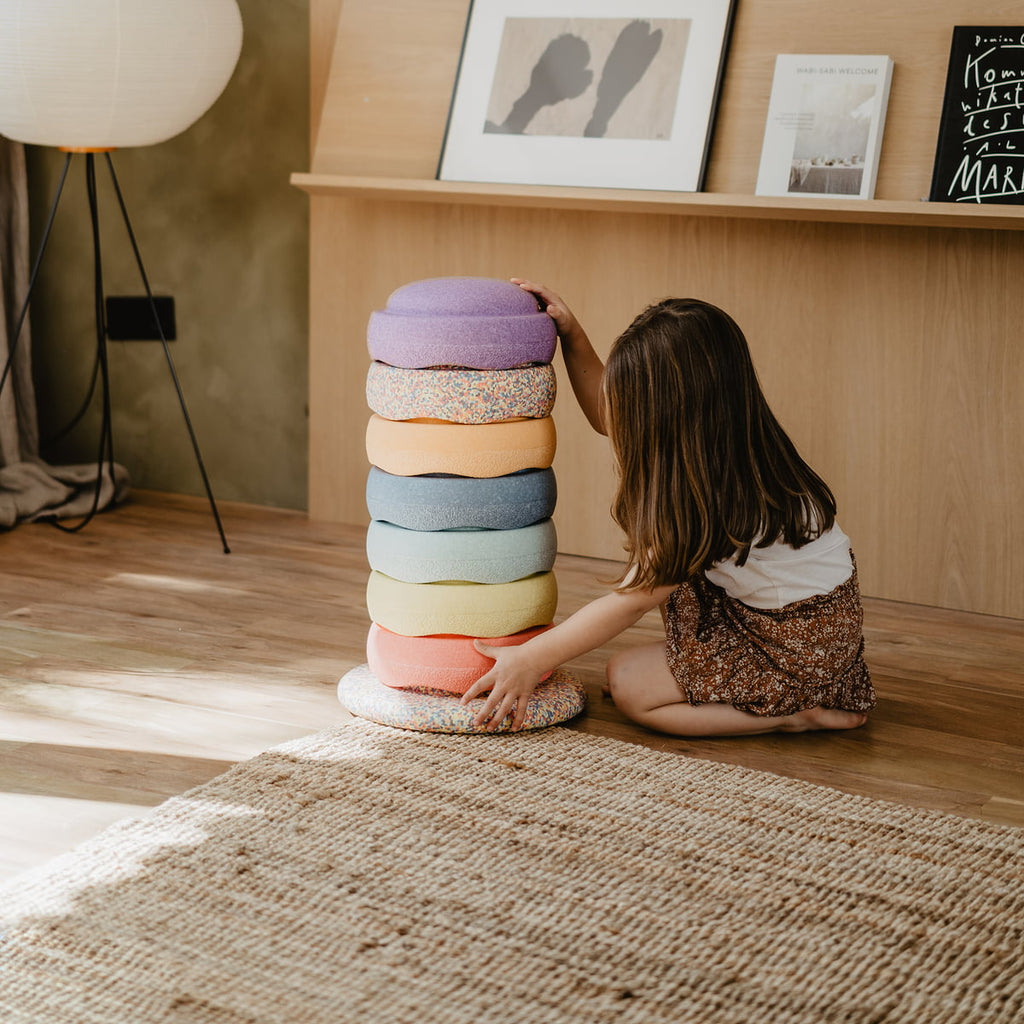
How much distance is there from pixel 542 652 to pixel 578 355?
0.44m

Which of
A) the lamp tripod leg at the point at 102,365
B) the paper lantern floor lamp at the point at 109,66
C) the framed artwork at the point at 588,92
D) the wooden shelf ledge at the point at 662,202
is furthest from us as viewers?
the lamp tripod leg at the point at 102,365

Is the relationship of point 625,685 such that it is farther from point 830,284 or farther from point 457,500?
point 830,284

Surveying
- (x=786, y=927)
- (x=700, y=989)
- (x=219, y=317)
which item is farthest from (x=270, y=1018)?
(x=219, y=317)

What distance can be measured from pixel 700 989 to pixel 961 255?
1.56 metres

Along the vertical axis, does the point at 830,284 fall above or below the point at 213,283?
above

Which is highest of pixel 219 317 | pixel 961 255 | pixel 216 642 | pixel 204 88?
pixel 204 88

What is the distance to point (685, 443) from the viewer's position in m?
1.67

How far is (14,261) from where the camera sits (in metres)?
→ 3.09

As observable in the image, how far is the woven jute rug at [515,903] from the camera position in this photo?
45.9 inches

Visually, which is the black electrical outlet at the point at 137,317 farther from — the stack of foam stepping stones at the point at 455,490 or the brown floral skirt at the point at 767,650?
the brown floral skirt at the point at 767,650

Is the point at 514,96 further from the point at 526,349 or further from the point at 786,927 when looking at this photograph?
the point at 786,927

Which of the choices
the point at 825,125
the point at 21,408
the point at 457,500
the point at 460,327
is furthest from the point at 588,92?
the point at 21,408

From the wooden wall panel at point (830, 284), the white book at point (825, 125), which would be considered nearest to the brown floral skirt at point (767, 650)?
the wooden wall panel at point (830, 284)

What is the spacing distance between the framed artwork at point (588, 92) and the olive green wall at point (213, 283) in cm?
50
